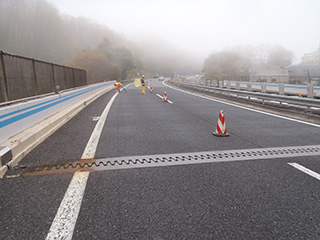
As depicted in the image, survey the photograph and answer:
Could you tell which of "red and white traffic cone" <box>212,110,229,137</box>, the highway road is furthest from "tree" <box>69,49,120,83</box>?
the highway road

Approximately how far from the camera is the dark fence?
9234 millimetres

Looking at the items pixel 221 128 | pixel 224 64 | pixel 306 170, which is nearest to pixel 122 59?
pixel 224 64

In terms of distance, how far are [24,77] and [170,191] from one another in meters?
→ 9.59

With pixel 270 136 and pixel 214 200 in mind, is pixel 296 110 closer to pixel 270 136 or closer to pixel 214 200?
pixel 270 136

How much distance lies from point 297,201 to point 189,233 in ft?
5.31

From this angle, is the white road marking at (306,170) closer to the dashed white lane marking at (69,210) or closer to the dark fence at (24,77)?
the dashed white lane marking at (69,210)

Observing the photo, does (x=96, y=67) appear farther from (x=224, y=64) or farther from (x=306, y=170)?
(x=306, y=170)

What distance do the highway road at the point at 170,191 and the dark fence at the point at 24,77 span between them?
431cm

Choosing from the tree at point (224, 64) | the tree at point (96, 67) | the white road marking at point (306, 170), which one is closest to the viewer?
→ the white road marking at point (306, 170)

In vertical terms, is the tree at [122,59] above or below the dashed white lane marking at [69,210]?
above

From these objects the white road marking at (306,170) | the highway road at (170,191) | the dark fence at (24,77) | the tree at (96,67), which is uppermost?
the tree at (96,67)

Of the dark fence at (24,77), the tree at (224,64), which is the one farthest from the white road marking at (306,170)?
the tree at (224,64)

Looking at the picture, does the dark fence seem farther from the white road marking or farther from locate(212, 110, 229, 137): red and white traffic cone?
the white road marking

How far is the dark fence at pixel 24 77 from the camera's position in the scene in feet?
30.3
